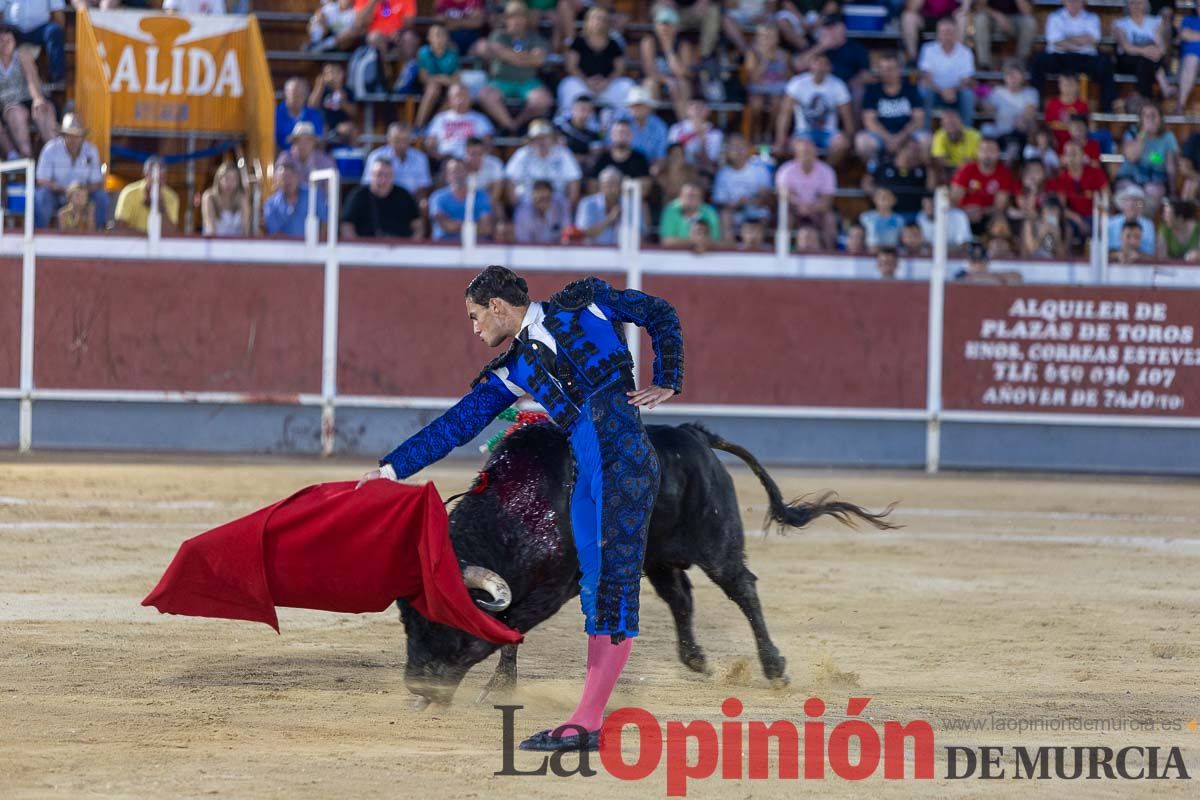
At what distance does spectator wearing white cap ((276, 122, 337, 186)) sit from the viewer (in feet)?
39.4

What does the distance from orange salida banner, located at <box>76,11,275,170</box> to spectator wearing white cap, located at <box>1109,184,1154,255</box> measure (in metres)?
6.14

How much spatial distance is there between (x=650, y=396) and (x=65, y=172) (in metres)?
8.52

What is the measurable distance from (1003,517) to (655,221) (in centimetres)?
374

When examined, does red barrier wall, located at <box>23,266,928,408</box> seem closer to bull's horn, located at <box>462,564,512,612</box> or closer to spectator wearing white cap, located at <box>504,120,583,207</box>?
spectator wearing white cap, located at <box>504,120,583,207</box>

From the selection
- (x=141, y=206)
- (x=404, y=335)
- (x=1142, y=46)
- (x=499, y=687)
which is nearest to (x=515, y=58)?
(x=404, y=335)

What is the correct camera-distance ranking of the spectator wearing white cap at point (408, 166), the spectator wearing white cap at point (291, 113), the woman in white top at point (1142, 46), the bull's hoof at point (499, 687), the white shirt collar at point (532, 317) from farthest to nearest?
the woman in white top at point (1142, 46), the spectator wearing white cap at point (291, 113), the spectator wearing white cap at point (408, 166), the bull's hoof at point (499, 687), the white shirt collar at point (532, 317)

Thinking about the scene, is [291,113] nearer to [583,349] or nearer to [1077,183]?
[1077,183]

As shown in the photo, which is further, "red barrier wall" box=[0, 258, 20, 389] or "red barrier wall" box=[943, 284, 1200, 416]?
"red barrier wall" box=[943, 284, 1200, 416]

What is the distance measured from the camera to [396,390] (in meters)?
12.0

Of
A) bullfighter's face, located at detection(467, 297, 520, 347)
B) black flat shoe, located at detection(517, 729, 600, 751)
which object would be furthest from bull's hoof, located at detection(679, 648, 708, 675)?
bullfighter's face, located at detection(467, 297, 520, 347)

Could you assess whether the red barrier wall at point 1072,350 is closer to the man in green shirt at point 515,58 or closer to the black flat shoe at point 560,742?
the man in green shirt at point 515,58

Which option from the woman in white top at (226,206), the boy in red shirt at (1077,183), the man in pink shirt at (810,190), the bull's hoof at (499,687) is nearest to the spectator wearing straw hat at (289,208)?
the woman in white top at (226,206)

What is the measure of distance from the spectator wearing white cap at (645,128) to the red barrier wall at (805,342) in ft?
4.34

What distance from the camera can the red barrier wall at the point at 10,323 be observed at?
460 inches
